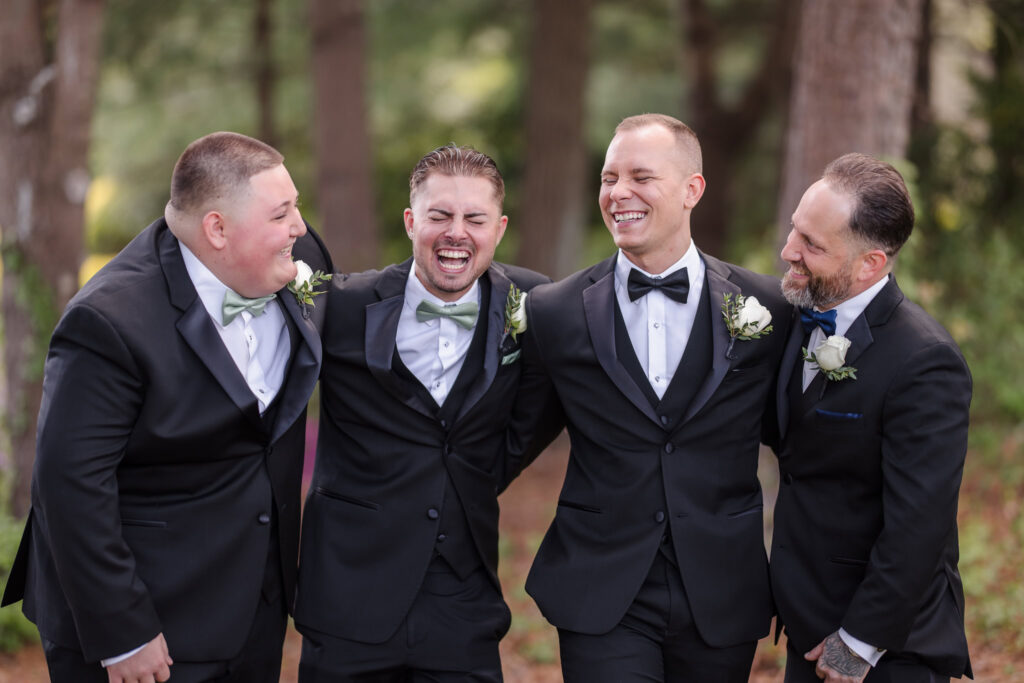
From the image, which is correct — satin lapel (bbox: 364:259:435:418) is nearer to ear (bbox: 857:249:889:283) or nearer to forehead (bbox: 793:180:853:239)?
forehead (bbox: 793:180:853:239)

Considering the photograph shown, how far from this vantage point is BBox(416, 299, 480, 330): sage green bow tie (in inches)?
150

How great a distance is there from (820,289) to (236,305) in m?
1.93

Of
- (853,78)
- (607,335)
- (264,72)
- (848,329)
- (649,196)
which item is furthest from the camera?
(264,72)

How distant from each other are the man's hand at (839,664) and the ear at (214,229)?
2.34 metres

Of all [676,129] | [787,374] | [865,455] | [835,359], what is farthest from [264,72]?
[865,455]

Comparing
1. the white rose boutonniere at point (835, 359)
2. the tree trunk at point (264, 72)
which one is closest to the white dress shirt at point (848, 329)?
the white rose boutonniere at point (835, 359)

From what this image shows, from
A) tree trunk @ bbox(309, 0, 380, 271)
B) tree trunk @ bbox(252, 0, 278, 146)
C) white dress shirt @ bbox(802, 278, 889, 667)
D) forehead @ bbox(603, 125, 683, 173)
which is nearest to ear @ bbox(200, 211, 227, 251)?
forehead @ bbox(603, 125, 683, 173)

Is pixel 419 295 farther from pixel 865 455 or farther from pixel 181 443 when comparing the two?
pixel 865 455

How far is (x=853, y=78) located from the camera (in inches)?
246

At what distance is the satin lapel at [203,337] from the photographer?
341 centimetres

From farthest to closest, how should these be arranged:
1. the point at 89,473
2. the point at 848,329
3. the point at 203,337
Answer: the point at 848,329, the point at 203,337, the point at 89,473

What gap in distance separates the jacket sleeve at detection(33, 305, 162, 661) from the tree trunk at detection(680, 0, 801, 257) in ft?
36.2

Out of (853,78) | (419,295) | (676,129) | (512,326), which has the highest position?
(853,78)

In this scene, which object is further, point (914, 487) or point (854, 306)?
point (854, 306)
